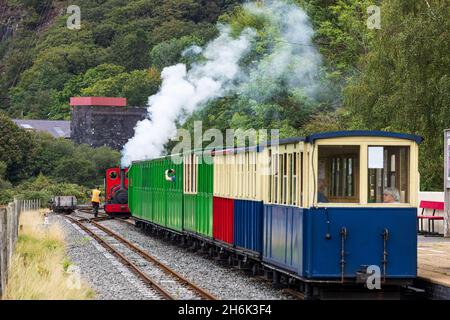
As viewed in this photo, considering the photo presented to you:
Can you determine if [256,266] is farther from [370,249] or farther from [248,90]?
[248,90]

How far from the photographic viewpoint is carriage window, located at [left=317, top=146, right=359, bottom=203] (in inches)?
696

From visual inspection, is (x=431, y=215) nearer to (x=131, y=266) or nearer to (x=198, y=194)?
(x=198, y=194)

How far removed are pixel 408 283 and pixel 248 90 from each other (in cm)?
3765

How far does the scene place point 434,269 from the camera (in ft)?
66.7

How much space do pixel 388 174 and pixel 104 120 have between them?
104m

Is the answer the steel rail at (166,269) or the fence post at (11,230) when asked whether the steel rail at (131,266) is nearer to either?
the steel rail at (166,269)

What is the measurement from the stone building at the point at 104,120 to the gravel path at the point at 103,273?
85575mm

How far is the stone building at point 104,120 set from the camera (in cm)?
11981

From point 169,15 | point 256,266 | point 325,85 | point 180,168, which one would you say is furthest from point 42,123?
point 256,266

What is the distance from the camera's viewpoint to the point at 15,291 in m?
17.3

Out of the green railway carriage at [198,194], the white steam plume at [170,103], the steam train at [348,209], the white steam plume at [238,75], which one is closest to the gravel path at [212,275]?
the green railway carriage at [198,194]

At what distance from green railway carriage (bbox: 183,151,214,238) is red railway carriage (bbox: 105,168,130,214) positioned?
19964 millimetres

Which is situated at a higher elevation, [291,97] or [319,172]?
[291,97]
